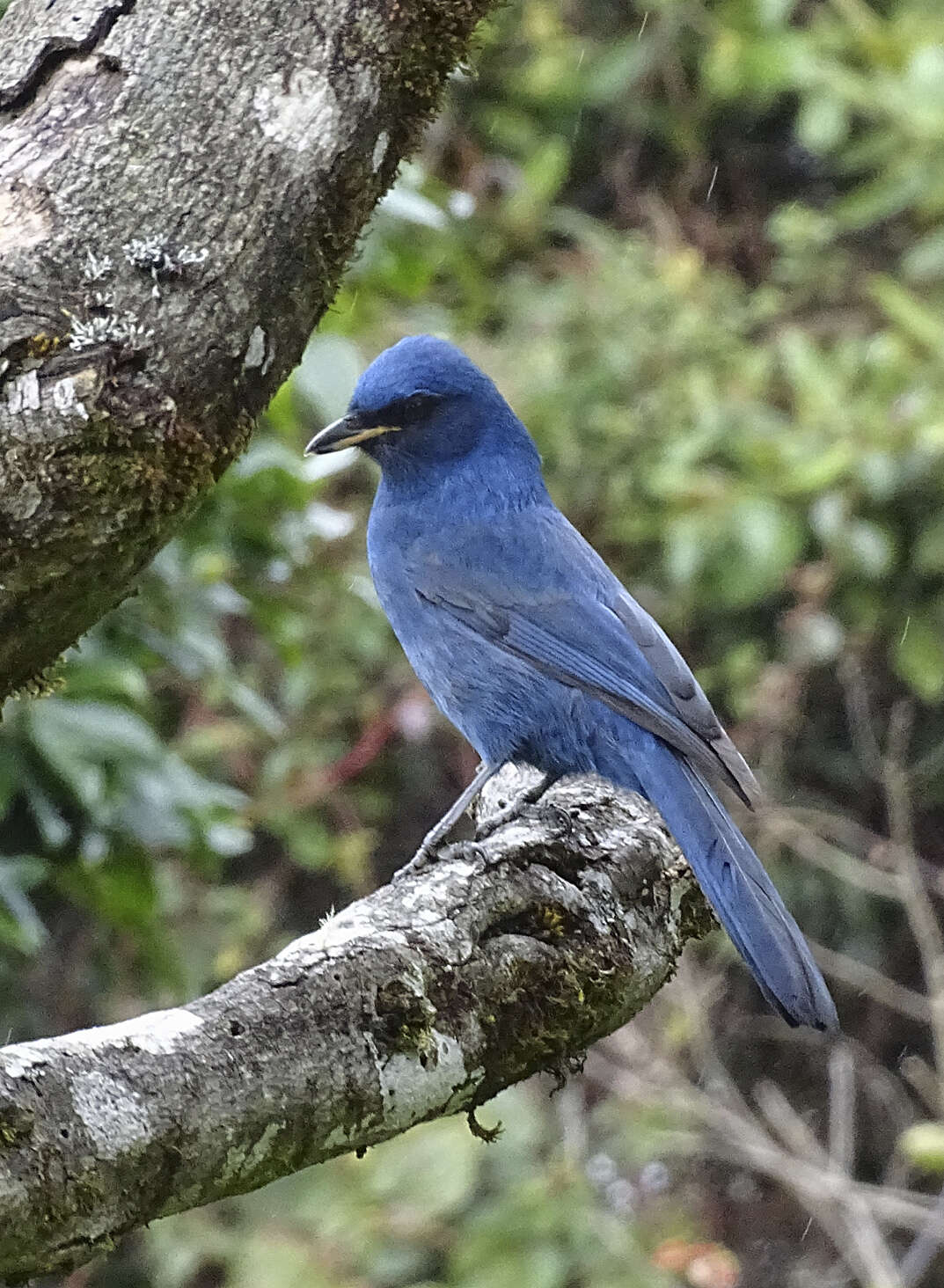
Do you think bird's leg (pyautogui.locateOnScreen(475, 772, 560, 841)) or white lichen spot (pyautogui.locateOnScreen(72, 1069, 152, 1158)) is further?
bird's leg (pyautogui.locateOnScreen(475, 772, 560, 841))

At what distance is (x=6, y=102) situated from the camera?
5.93ft

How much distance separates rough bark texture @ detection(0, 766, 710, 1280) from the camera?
155cm

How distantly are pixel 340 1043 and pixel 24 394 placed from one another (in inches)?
31.1

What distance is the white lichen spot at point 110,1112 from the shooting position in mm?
1573

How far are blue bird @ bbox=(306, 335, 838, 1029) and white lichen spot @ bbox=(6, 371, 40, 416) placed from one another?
3.69 ft

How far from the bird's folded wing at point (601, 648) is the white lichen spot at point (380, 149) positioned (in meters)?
1.29

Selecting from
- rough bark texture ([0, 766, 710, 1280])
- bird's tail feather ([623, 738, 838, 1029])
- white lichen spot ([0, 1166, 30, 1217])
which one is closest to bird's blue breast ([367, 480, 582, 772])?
bird's tail feather ([623, 738, 838, 1029])

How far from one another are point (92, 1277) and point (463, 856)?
122 inches

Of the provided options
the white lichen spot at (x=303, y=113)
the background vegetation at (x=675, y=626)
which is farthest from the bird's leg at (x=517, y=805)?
the white lichen spot at (x=303, y=113)

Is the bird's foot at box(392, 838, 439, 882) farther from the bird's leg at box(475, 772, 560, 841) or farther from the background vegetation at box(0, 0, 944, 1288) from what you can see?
the background vegetation at box(0, 0, 944, 1288)

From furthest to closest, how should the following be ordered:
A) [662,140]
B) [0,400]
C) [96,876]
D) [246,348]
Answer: [662,140] < [96,876] < [246,348] < [0,400]

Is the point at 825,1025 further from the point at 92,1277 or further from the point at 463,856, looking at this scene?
the point at 92,1277

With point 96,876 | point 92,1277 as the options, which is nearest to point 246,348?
point 96,876

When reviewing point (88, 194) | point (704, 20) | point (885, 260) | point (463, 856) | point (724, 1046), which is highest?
point (704, 20)
